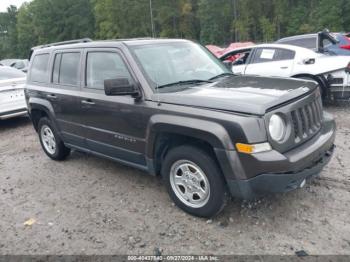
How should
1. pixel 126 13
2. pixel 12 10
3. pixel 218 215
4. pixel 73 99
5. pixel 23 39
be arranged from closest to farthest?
pixel 218 215
pixel 73 99
pixel 126 13
pixel 23 39
pixel 12 10

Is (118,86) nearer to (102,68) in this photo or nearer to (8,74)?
(102,68)

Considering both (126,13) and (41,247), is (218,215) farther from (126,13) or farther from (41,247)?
(126,13)

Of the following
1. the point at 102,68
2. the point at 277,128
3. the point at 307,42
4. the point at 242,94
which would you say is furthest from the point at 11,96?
the point at 307,42

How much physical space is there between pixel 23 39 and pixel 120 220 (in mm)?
78805

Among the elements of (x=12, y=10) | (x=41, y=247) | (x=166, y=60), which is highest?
(x=12, y=10)

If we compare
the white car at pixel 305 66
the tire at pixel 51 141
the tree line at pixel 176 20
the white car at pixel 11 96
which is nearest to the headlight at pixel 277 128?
the tire at pixel 51 141

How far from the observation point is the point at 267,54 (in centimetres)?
816

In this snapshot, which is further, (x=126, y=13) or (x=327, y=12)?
(x=126, y=13)

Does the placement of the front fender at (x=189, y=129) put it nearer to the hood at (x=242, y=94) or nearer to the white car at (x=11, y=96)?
the hood at (x=242, y=94)

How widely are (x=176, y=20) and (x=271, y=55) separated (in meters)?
52.1

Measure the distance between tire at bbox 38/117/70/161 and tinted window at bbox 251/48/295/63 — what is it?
4.98 m

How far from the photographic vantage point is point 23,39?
7319 centimetres

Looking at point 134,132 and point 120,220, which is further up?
point 134,132

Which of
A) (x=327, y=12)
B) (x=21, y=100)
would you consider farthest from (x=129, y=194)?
(x=327, y=12)
